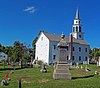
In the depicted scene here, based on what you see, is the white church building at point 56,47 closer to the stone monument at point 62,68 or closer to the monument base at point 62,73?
the stone monument at point 62,68

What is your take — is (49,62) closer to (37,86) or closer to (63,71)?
(63,71)

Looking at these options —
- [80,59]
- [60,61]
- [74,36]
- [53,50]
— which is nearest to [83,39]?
[74,36]

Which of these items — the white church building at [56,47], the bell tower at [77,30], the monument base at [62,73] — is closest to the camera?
the monument base at [62,73]

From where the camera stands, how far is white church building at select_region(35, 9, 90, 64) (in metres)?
70.4

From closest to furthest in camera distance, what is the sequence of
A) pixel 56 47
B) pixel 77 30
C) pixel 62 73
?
pixel 62 73 → pixel 56 47 → pixel 77 30

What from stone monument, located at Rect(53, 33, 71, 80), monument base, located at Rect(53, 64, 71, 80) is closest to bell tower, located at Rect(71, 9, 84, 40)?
stone monument, located at Rect(53, 33, 71, 80)

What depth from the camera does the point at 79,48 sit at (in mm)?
76875

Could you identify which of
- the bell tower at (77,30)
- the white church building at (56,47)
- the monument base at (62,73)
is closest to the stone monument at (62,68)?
the monument base at (62,73)

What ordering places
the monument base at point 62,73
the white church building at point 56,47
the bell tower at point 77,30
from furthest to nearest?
1. the bell tower at point 77,30
2. the white church building at point 56,47
3. the monument base at point 62,73

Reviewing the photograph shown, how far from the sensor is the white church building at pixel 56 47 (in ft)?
231

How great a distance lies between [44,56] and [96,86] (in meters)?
53.3

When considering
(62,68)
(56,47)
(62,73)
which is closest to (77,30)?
(56,47)

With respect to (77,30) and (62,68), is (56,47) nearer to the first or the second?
(77,30)

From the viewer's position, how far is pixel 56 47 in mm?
70938
